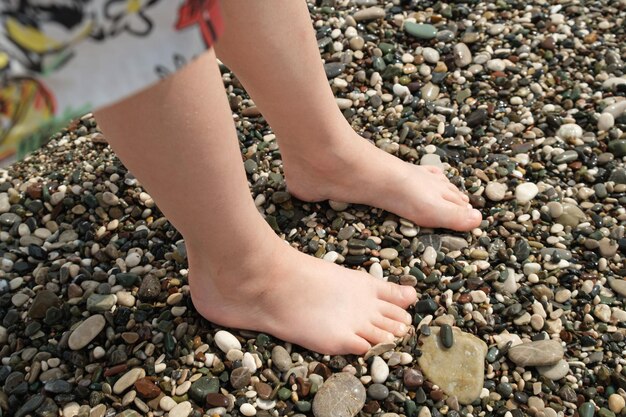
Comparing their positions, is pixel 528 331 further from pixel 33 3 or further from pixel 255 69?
pixel 33 3

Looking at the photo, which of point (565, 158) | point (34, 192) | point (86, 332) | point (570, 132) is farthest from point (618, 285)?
point (34, 192)

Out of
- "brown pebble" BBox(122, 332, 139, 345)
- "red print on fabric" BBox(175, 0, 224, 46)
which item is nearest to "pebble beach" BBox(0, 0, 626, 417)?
"brown pebble" BBox(122, 332, 139, 345)

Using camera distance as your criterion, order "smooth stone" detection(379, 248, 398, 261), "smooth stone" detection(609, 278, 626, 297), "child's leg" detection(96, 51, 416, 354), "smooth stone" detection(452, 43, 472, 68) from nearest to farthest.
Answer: "child's leg" detection(96, 51, 416, 354)
"smooth stone" detection(609, 278, 626, 297)
"smooth stone" detection(379, 248, 398, 261)
"smooth stone" detection(452, 43, 472, 68)

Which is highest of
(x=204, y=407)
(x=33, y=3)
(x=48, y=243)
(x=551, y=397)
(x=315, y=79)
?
(x=33, y=3)

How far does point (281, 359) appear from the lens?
1.76m

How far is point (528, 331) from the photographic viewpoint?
6.07ft

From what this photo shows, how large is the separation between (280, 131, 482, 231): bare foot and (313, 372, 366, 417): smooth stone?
552 mm

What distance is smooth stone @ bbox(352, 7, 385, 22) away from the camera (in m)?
2.68

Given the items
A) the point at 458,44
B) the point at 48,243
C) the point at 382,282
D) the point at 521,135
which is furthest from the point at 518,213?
the point at 48,243

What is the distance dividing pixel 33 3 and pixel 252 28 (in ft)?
2.44

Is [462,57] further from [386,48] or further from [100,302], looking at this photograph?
[100,302]

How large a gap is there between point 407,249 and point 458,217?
0.17 meters

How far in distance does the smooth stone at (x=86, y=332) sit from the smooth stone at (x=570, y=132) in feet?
5.05

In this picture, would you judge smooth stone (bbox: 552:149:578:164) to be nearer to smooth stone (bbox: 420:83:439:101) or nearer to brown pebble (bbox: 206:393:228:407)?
smooth stone (bbox: 420:83:439:101)
